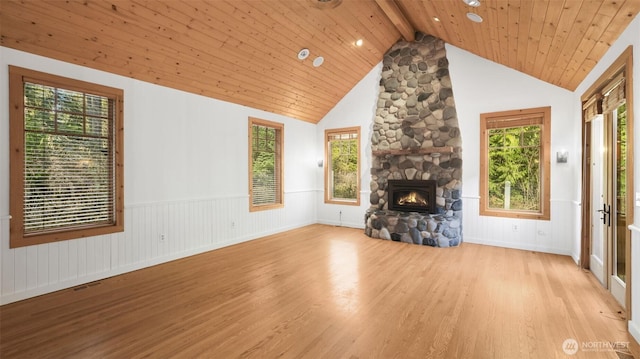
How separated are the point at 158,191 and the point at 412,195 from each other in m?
4.46

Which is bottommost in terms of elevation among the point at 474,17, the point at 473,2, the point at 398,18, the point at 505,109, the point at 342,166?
the point at 342,166

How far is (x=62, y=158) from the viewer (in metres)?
3.58

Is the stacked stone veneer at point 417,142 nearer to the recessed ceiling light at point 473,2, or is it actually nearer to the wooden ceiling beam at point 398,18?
the wooden ceiling beam at point 398,18

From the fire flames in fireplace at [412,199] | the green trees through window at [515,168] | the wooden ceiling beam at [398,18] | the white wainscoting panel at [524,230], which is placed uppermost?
the wooden ceiling beam at [398,18]

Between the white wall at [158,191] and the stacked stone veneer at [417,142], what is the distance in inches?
88.4

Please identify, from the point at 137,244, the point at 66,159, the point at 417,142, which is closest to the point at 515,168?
the point at 417,142

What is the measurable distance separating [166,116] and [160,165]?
2.38 feet

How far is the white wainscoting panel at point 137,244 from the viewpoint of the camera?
323 cm

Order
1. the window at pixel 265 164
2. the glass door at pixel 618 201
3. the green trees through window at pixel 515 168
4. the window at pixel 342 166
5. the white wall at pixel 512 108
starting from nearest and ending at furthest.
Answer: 1. the glass door at pixel 618 201
2. the white wall at pixel 512 108
3. the green trees through window at pixel 515 168
4. the window at pixel 265 164
5. the window at pixel 342 166

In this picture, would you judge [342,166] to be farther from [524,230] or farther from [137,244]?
[137,244]

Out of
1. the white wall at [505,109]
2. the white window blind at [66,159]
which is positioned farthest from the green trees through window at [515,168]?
the white window blind at [66,159]

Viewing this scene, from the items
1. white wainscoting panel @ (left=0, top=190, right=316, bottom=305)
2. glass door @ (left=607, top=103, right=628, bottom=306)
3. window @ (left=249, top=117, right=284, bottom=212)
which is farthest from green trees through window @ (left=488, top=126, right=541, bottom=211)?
white wainscoting panel @ (left=0, top=190, right=316, bottom=305)

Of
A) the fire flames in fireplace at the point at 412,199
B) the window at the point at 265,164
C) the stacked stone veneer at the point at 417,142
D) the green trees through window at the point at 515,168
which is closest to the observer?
the green trees through window at the point at 515,168

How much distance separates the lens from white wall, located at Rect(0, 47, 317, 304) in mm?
3258
